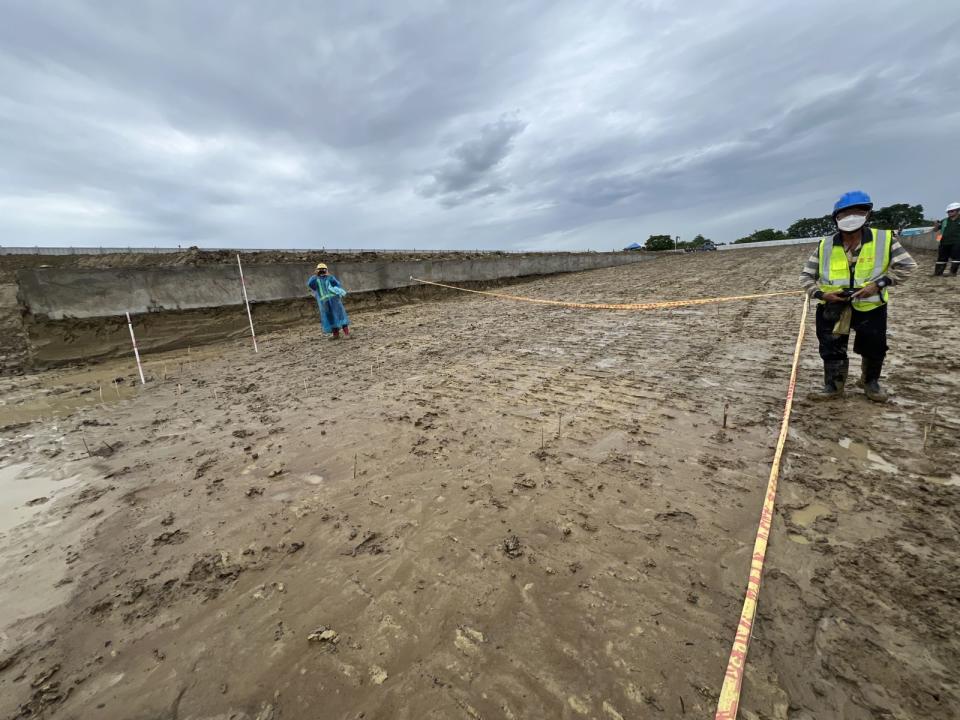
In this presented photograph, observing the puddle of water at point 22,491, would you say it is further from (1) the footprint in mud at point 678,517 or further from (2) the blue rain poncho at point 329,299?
(2) the blue rain poncho at point 329,299

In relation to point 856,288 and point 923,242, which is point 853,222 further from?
point 923,242

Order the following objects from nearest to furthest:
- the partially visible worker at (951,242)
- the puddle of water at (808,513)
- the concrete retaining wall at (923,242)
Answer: the puddle of water at (808,513)
the partially visible worker at (951,242)
the concrete retaining wall at (923,242)

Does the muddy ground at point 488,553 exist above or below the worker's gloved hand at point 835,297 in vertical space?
below

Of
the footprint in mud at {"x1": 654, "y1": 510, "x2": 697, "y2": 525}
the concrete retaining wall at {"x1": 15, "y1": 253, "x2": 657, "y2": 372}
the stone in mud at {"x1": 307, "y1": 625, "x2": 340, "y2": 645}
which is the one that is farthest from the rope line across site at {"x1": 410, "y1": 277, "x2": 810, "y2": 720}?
the concrete retaining wall at {"x1": 15, "y1": 253, "x2": 657, "y2": 372}

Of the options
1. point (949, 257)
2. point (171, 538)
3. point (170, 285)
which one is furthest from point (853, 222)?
point (170, 285)

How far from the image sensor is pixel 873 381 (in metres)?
3.91

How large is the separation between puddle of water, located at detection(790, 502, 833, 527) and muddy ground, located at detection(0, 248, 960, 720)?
2 cm

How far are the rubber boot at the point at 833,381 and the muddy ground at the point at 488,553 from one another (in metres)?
0.22

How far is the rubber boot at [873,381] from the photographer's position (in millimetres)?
3820

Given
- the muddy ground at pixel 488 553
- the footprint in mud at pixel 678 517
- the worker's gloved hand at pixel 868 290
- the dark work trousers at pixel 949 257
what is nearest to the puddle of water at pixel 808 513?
the muddy ground at pixel 488 553

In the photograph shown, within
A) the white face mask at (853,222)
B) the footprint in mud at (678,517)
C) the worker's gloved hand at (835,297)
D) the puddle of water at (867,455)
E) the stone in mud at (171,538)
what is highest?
the white face mask at (853,222)

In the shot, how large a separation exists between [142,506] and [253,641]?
5.95ft

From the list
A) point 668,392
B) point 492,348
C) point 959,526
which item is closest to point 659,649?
point 959,526

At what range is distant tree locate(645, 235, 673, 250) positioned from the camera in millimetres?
66500
